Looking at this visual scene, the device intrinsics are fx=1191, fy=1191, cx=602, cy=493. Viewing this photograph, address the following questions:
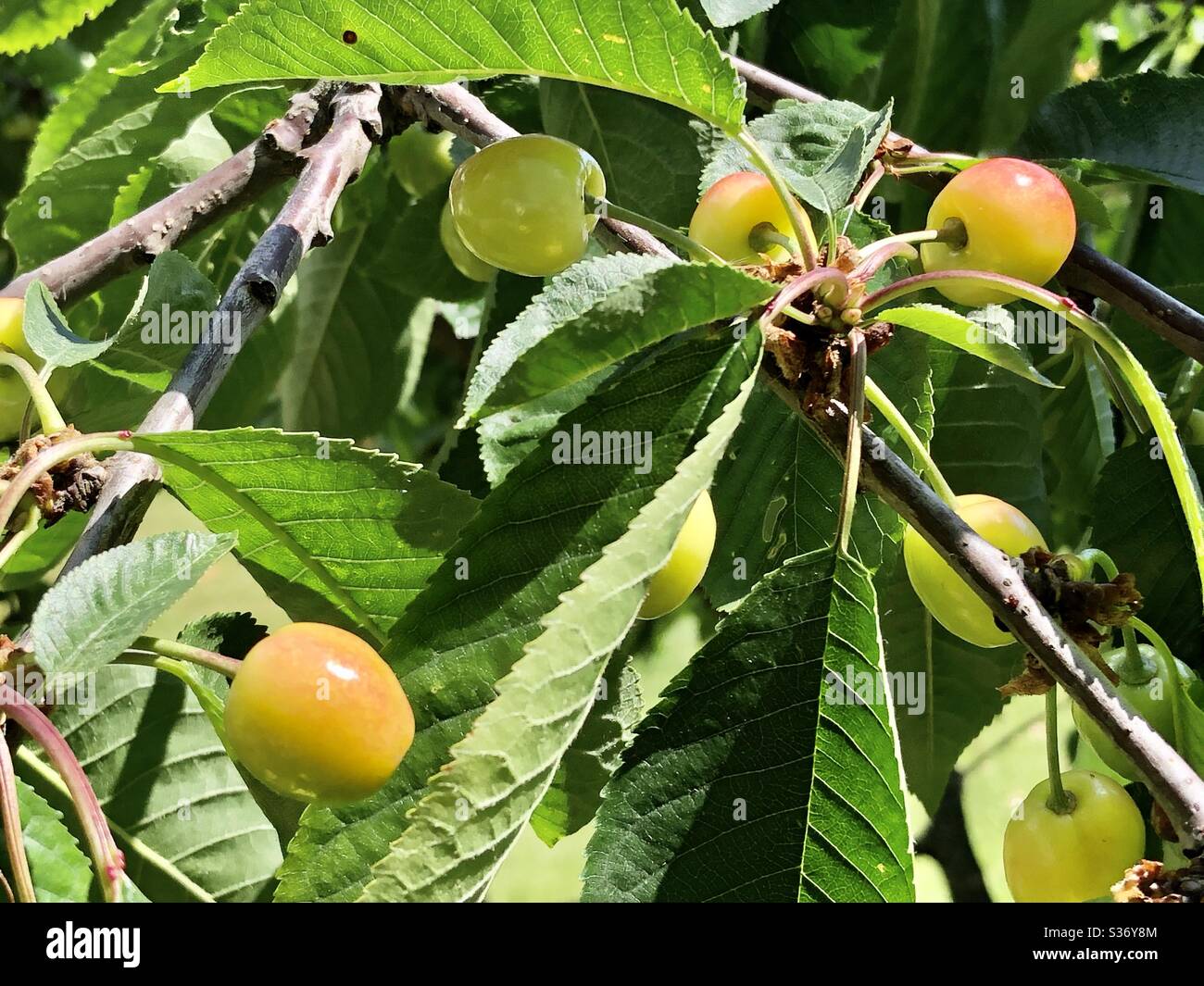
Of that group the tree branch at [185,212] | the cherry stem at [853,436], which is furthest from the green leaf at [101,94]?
the cherry stem at [853,436]

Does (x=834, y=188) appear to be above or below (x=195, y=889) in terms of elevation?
above

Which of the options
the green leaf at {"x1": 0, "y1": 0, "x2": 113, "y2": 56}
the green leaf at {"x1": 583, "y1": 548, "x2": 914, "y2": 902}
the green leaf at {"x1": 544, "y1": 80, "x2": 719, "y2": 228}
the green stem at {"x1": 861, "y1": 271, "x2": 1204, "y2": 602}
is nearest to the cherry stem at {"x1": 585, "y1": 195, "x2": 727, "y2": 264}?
the green stem at {"x1": 861, "y1": 271, "x2": 1204, "y2": 602}

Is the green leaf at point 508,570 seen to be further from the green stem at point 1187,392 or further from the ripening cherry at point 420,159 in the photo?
the ripening cherry at point 420,159

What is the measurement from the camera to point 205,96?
1.30 m

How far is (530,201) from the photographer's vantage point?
77 centimetres

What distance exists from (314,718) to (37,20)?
1.24 metres

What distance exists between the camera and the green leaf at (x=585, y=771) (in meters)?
0.92

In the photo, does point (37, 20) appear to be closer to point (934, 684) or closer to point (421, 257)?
point (421, 257)

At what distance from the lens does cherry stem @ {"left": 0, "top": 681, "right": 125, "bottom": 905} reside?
62 centimetres

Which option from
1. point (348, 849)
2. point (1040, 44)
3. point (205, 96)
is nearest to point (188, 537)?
point (348, 849)

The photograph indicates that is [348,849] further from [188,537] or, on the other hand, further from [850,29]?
[850,29]

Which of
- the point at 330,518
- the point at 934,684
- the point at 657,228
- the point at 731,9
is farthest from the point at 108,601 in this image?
the point at 934,684

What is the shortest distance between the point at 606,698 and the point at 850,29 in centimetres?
79

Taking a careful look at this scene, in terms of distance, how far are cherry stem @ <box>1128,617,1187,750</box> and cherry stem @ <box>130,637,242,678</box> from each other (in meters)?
0.58
